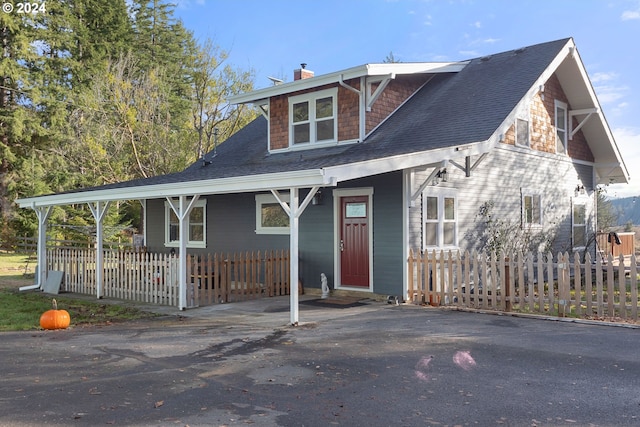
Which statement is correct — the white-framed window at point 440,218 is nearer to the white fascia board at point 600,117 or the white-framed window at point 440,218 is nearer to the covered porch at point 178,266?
the covered porch at point 178,266

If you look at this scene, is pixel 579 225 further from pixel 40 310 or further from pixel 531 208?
pixel 40 310

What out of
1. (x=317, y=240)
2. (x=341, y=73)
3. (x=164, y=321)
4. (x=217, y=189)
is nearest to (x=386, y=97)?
(x=341, y=73)

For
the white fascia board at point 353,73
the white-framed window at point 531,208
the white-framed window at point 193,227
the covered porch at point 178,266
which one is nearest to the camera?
the covered porch at point 178,266

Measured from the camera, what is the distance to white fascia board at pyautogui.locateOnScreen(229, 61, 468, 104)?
12.9 metres

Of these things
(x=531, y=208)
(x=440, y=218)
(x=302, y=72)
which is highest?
(x=302, y=72)

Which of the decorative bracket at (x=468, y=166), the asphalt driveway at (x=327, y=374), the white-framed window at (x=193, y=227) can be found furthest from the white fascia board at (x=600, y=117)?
the white-framed window at (x=193, y=227)

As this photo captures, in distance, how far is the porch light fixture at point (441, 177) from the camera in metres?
12.1

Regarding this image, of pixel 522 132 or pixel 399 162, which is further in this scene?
pixel 522 132

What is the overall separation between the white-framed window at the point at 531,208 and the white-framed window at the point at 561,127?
6.33ft

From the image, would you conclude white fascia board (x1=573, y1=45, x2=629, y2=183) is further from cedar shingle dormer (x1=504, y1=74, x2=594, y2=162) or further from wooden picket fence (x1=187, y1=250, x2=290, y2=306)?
wooden picket fence (x1=187, y1=250, x2=290, y2=306)

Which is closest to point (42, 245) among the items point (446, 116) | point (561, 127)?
point (446, 116)

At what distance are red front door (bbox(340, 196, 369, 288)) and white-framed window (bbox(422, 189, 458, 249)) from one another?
52.8 inches

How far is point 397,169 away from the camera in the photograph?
382 inches

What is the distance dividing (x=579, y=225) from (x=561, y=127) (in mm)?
3288
